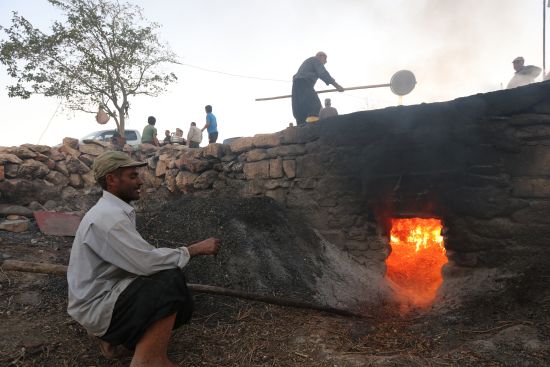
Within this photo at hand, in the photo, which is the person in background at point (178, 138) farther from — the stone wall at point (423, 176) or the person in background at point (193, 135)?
the stone wall at point (423, 176)

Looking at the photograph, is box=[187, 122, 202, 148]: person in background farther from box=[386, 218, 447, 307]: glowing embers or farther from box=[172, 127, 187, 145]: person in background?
box=[386, 218, 447, 307]: glowing embers

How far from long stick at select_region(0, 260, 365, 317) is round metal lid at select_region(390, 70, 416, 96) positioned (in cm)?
418

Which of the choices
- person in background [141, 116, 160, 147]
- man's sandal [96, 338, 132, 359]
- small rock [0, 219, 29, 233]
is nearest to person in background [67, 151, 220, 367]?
man's sandal [96, 338, 132, 359]

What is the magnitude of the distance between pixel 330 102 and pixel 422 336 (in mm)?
6996

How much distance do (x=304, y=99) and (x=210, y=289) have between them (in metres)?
4.20

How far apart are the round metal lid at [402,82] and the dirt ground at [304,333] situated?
3.72 metres

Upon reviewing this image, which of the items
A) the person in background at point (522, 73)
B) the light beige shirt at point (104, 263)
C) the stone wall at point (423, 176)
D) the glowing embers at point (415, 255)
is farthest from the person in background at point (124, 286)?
the person in background at point (522, 73)

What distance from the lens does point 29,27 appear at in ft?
46.0

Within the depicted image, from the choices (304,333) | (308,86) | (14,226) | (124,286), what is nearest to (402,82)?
(308,86)

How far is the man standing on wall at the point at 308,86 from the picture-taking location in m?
6.14

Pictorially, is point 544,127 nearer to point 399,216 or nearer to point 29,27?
point 399,216

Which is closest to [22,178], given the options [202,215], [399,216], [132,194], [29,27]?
[202,215]

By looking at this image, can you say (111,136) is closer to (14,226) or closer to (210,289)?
(14,226)

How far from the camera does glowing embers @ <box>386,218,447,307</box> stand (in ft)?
15.1
